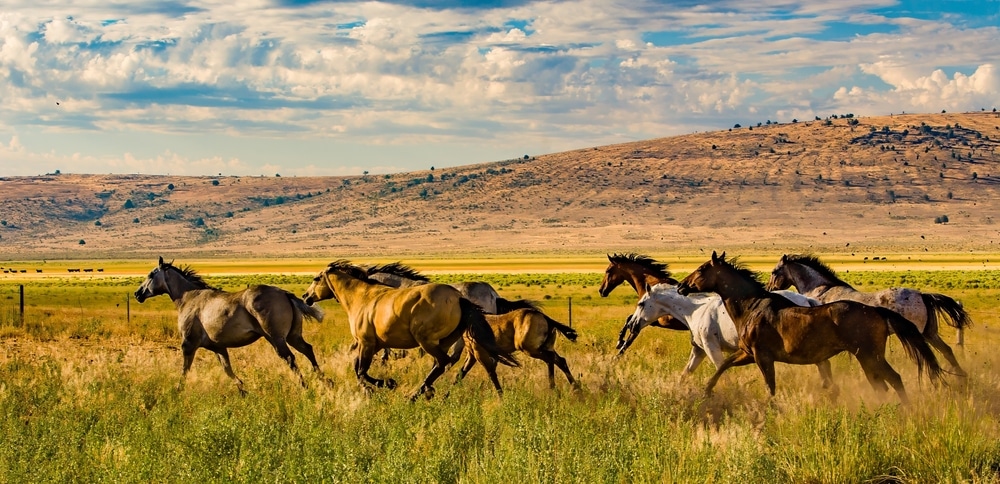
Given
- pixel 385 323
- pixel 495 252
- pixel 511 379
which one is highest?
pixel 385 323

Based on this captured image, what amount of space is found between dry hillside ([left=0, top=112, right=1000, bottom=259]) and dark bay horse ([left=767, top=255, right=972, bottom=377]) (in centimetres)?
10213

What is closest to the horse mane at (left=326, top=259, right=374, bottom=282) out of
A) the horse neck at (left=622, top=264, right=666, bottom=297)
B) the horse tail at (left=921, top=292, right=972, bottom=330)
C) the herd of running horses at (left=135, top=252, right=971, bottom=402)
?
the herd of running horses at (left=135, top=252, right=971, bottom=402)

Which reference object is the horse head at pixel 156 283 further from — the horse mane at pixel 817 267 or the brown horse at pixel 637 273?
the horse mane at pixel 817 267

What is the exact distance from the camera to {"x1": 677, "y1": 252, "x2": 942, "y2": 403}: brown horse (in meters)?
11.1

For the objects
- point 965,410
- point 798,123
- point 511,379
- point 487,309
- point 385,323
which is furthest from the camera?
point 798,123

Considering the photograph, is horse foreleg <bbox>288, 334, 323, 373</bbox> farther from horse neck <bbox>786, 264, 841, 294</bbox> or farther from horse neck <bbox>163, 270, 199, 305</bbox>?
horse neck <bbox>786, 264, 841, 294</bbox>

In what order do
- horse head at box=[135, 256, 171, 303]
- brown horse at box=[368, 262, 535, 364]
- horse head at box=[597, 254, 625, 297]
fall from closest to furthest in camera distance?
1. brown horse at box=[368, 262, 535, 364]
2. horse head at box=[135, 256, 171, 303]
3. horse head at box=[597, 254, 625, 297]

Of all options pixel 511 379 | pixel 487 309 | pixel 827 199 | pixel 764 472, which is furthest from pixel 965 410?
pixel 827 199

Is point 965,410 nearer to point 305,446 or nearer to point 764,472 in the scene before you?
point 764,472

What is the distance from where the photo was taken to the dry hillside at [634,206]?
434 ft

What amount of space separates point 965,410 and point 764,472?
2.63 metres

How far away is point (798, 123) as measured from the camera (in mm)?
195125

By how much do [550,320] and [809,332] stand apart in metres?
3.95

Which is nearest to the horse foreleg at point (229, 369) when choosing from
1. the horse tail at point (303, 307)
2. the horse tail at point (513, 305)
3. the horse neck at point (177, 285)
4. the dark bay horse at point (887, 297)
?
the horse tail at point (303, 307)
